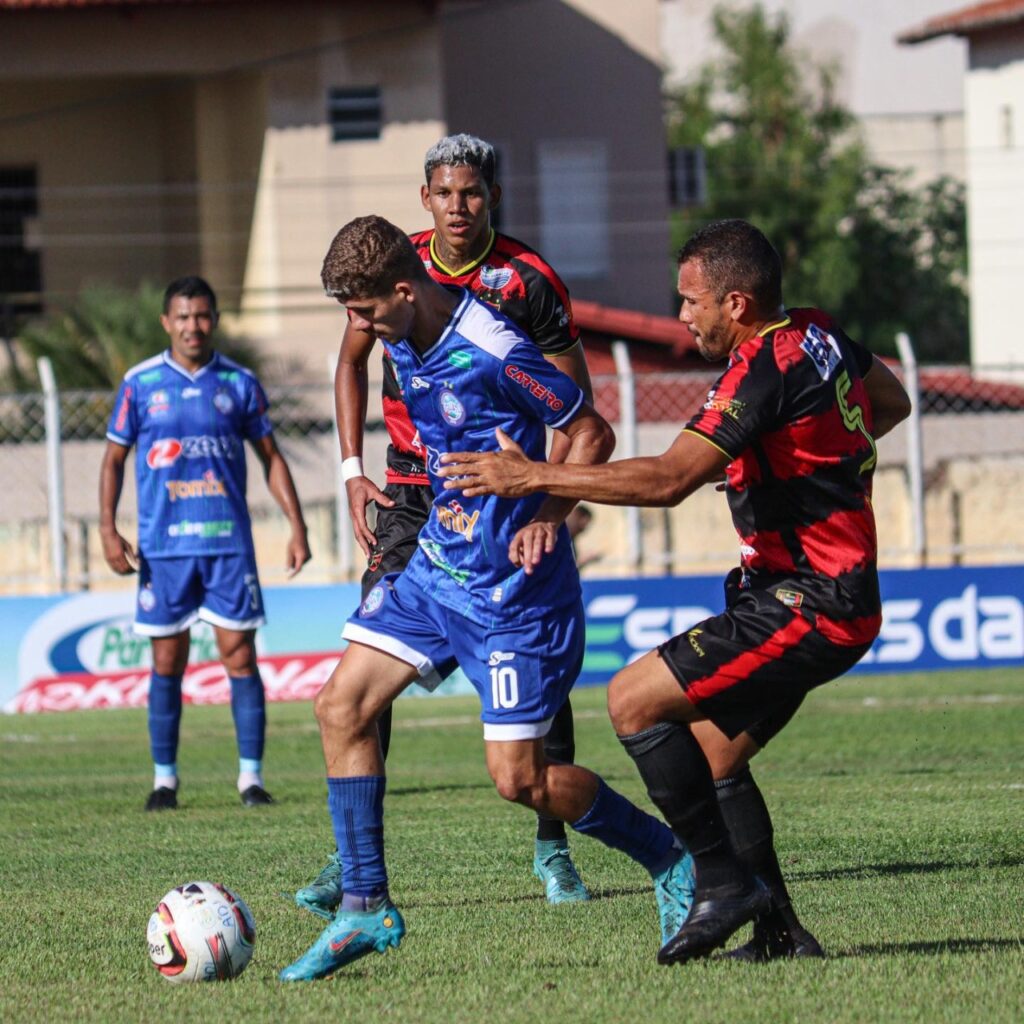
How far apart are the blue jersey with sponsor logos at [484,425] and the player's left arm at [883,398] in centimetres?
88

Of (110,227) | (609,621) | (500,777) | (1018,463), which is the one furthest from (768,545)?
(110,227)

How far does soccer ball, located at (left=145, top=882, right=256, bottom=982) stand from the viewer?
5.00 meters

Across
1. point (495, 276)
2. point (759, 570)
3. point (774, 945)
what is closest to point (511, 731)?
point (759, 570)

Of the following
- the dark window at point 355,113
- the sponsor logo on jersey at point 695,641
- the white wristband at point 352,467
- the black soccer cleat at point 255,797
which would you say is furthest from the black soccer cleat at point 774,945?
the dark window at point 355,113

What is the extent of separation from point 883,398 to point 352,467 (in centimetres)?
201

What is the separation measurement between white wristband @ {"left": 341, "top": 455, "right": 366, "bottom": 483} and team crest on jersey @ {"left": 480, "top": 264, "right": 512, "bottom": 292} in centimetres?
78

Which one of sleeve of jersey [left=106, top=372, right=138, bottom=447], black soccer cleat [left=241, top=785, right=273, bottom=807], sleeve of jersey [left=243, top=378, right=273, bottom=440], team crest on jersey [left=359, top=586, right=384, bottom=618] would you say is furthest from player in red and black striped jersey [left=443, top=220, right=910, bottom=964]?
sleeve of jersey [left=106, top=372, right=138, bottom=447]

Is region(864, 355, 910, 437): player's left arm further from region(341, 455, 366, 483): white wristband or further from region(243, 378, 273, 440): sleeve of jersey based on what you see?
region(243, 378, 273, 440): sleeve of jersey

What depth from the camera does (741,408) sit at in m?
4.83

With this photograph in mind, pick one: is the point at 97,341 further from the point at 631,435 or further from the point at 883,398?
the point at 883,398

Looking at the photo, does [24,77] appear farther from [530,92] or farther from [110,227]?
[530,92]

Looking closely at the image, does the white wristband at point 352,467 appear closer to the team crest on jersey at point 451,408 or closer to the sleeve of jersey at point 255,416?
the team crest on jersey at point 451,408

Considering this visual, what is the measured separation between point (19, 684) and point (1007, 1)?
972 inches

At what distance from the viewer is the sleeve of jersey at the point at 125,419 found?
927 centimetres
